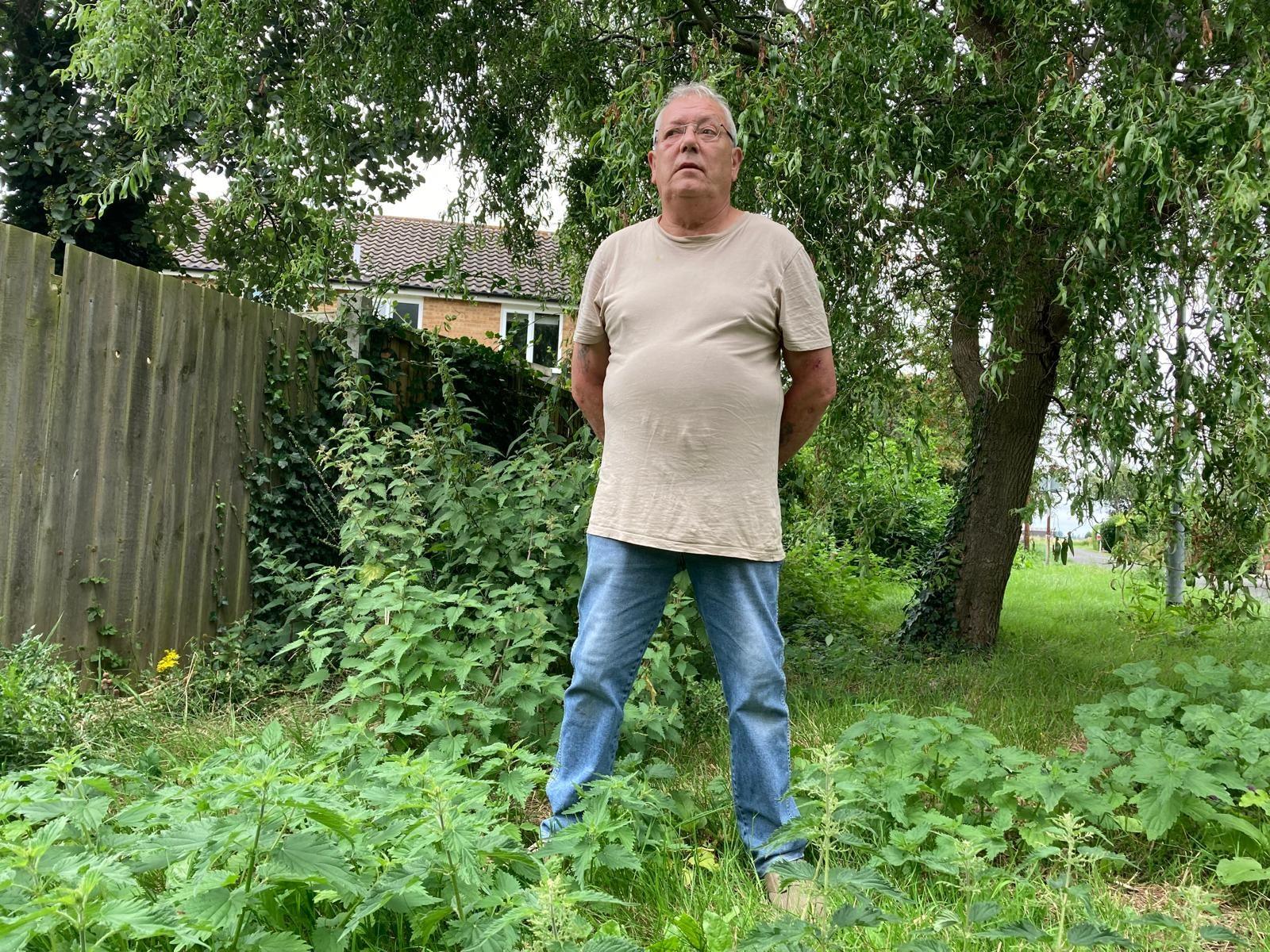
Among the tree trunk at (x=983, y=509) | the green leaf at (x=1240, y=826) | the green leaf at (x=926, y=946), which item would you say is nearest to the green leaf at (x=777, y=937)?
the green leaf at (x=926, y=946)

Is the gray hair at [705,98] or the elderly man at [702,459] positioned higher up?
the gray hair at [705,98]

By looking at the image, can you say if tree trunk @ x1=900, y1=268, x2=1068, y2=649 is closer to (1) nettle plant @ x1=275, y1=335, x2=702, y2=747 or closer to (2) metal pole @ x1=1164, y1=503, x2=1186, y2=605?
(2) metal pole @ x1=1164, y1=503, x2=1186, y2=605

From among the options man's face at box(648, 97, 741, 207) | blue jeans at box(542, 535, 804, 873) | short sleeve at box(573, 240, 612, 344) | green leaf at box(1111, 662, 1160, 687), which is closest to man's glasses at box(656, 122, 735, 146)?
man's face at box(648, 97, 741, 207)

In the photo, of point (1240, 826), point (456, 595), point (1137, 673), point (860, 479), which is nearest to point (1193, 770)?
point (1240, 826)

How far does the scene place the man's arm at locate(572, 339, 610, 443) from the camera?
2.93 meters

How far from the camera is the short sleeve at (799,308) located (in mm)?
2580

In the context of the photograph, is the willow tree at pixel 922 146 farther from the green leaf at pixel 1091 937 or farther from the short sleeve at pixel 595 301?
the green leaf at pixel 1091 937

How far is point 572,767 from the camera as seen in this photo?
260 centimetres

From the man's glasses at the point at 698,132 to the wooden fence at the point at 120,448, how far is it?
2.61m

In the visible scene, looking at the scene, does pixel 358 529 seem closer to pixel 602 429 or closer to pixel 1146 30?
pixel 602 429

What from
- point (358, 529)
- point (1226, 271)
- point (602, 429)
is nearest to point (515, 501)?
point (358, 529)

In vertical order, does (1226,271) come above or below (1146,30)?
below

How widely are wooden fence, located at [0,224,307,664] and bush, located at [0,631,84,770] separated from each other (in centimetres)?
21

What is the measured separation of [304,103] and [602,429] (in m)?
3.38
